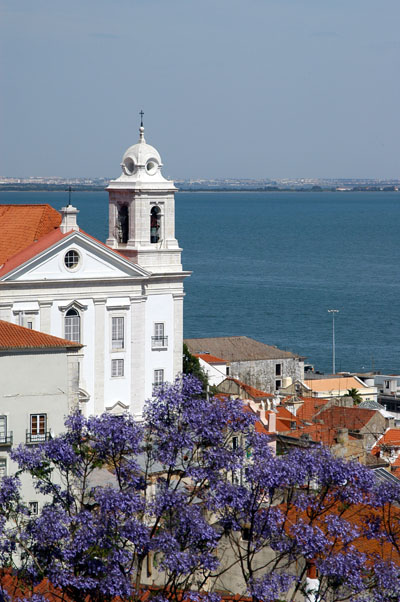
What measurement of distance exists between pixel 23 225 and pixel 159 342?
5.49 metres

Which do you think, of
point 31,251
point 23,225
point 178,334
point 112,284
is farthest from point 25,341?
point 178,334

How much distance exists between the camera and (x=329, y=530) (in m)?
18.0

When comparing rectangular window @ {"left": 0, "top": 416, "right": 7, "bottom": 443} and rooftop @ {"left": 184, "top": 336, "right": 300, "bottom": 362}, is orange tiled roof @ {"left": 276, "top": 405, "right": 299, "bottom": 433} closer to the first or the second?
rectangular window @ {"left": 0, "top": 416, "right": 7, "bottom": 443}

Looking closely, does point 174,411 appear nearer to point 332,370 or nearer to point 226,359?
point 226,359

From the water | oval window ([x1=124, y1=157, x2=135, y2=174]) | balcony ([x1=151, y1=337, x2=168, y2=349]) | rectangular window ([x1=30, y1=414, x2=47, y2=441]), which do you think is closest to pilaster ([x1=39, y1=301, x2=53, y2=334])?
balcony ([x1=151, y1=337, x2=168, y2=349])

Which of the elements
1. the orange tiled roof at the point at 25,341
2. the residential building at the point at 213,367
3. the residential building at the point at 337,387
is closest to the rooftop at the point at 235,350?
the residential building at the point at 213,367

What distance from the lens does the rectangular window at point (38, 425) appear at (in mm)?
24484

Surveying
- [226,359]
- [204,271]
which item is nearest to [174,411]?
[226,359]

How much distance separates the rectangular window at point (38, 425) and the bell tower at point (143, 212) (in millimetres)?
20272

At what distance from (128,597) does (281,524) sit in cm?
246

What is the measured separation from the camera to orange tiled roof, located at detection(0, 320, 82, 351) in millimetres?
24438

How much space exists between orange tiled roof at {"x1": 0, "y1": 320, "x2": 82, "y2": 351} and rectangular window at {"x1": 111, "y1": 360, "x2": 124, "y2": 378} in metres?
17.3

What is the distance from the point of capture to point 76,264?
4219 centimetres

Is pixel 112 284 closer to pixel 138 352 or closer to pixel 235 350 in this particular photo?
pixel 138 352
